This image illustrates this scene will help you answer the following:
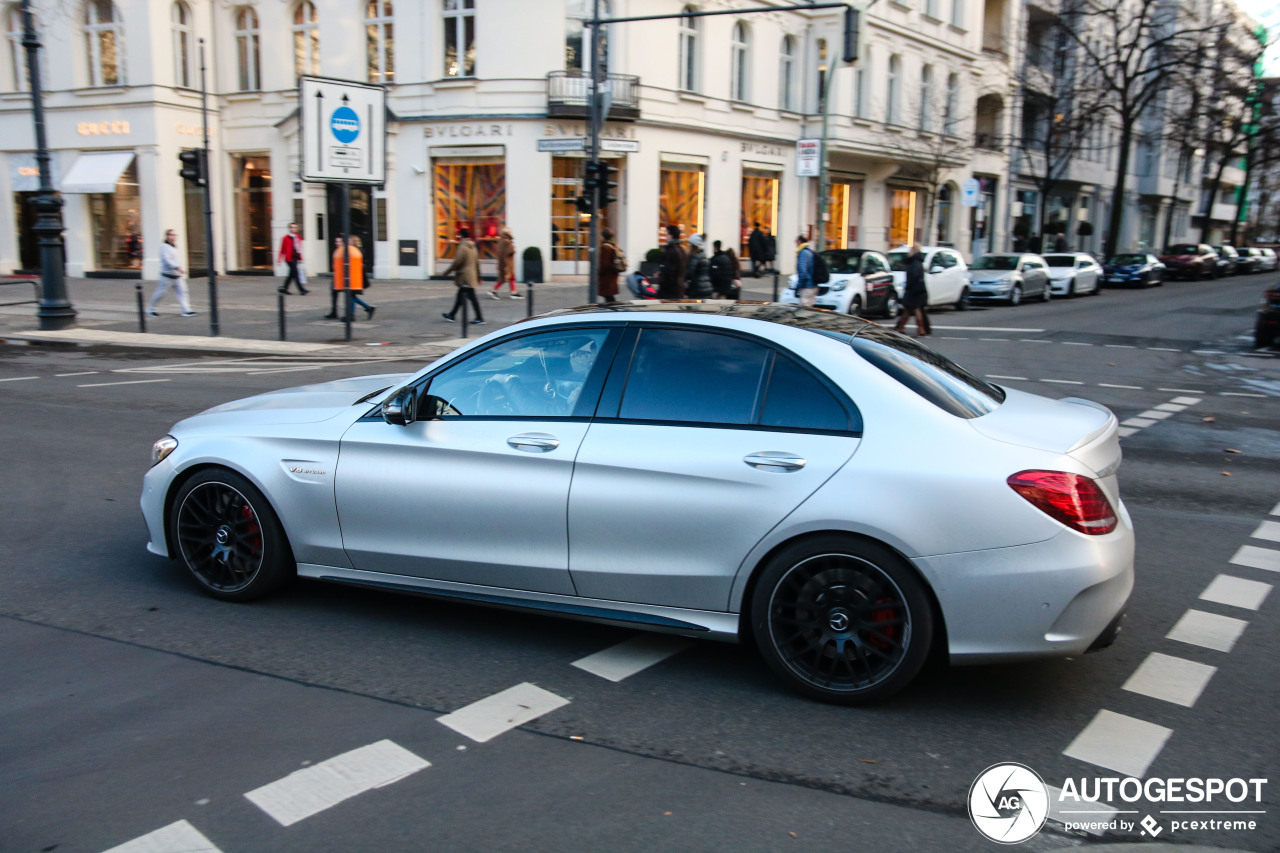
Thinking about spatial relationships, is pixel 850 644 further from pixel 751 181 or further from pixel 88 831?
pixel 751 181

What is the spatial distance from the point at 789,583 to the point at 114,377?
490 inches

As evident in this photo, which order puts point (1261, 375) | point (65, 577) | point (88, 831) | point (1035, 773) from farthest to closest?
point (1261, 375)
point (65, 577)
point (1035, 773)
point (88, 831)

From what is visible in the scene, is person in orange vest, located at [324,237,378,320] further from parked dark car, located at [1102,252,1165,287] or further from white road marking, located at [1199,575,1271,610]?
parked dark car, located at [1102,252,1165,287]

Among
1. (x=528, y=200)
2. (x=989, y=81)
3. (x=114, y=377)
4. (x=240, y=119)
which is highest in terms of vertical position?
(x=989, y=81)

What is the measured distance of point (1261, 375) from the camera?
15953 millimetres

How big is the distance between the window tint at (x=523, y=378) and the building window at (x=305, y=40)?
3109 centimetres

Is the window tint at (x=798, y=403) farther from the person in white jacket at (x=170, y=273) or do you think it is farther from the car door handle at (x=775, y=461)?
the person in white jacket at (x=170, y=273)

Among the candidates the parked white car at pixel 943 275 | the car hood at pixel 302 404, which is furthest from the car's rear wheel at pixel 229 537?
the parked white car at pixel 943 275

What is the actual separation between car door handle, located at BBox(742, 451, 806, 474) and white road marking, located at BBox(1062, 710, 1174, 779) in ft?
4.75

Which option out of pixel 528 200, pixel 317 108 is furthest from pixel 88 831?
pixel 528 200

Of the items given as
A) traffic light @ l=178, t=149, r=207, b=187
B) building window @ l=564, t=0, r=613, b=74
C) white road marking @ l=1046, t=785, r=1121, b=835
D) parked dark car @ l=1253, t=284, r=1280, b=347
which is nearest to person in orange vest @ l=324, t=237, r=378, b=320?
traffic light @ l=178, t=149, r=207, b=187

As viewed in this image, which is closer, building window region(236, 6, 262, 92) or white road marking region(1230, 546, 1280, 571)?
white road marking region(1230, 546, 1280, 571)

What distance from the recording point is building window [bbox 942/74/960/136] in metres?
43.7

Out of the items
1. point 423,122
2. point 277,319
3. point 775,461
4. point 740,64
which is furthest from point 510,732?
point 740,64
